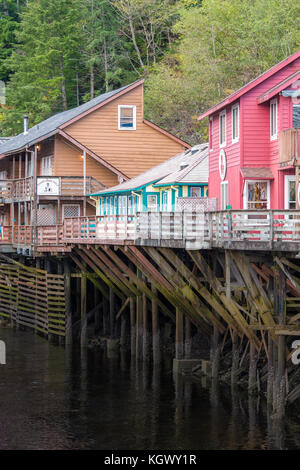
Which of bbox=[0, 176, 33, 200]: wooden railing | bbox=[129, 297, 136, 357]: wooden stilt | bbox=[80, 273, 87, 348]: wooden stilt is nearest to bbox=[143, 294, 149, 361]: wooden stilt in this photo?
bbox=[129, 297, 136, 357]: wooden stilt

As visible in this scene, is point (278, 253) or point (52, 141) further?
point (52, 141)

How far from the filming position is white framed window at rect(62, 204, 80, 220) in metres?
49.6

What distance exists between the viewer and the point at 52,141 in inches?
1982

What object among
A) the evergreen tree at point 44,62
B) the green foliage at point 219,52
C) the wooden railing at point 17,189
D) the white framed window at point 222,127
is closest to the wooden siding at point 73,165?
the wooden railing at point 17,189

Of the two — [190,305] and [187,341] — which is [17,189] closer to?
[187,341]

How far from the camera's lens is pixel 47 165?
51750 mm

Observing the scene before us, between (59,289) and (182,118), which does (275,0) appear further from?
(59,289)

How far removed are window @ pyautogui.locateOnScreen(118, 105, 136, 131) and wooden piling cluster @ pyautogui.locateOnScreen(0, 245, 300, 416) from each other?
36.8 ft

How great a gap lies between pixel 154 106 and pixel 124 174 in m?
15.5

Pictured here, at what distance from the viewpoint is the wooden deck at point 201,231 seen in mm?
22156

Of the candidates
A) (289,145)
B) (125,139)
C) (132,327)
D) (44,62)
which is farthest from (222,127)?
(44,62)

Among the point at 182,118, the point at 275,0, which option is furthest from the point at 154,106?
the point at 275,0

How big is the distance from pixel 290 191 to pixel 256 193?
1.51 metres

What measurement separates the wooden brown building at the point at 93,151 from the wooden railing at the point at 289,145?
66.5ft
